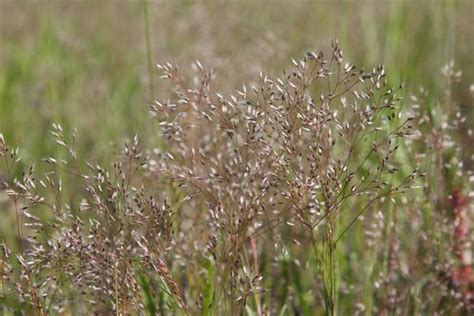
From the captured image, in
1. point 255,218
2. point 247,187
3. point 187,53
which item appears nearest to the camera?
point 247,187

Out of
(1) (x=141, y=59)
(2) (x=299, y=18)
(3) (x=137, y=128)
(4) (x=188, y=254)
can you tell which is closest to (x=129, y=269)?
(4) (x=188, y=254)

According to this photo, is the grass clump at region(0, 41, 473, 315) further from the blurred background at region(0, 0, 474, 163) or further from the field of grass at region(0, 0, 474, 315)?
the blurred background at region(0, 0, 474, 163)

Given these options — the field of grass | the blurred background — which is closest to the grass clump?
the field of grass

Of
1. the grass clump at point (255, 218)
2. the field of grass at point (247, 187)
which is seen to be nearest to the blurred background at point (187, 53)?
the field of grass at point (247, 187)

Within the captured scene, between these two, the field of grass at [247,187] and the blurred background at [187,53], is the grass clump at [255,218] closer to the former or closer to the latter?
the field of grass at [247,187]

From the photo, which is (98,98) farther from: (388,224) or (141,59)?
(388,224)

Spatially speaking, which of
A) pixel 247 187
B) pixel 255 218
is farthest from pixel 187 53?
pixel 247 187

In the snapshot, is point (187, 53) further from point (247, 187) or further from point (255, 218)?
point (247, 187)
